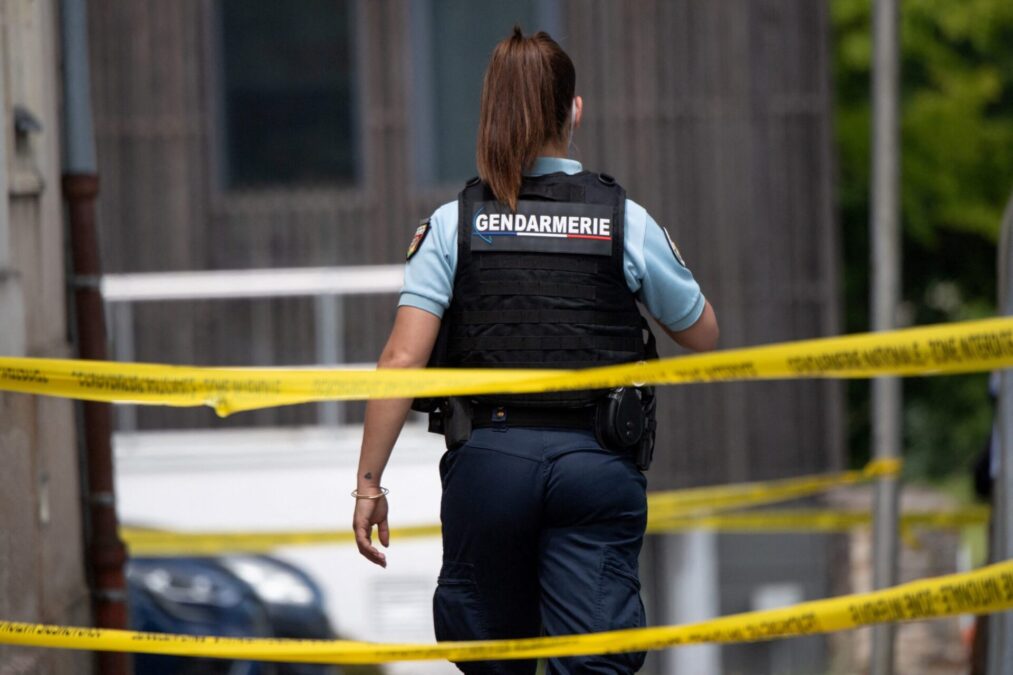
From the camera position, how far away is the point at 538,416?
3205 mm

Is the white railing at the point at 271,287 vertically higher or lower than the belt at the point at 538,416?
higher

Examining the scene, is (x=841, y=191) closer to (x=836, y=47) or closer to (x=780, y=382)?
(x=836, y=47)

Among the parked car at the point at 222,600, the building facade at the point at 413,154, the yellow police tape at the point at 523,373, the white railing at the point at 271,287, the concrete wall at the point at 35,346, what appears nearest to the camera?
the yellow police tape at the point at 523,373

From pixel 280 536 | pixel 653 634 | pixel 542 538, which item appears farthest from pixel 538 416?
pixel 280 536

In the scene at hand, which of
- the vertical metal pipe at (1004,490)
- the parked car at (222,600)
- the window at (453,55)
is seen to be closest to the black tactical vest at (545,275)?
the vertical metal pipe at (1004,490)

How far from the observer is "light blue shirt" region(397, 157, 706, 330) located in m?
3.26

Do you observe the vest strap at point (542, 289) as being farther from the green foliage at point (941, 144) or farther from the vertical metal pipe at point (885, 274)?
the green foliage at point (941, 144)

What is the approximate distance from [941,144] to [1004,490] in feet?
50.5

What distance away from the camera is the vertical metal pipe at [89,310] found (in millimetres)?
4875

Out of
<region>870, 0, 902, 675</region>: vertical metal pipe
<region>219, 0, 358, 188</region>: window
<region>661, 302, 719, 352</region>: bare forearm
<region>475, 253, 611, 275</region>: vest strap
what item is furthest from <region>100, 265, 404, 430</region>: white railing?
<region>475, 253, 611, 275</region>: vest strap

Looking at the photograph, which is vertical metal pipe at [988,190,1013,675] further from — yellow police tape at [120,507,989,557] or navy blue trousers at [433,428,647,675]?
yellow police tape at [120,507,989,557]

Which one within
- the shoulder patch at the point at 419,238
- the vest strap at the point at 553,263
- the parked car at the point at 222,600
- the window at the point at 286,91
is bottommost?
the parked car at the point at 222,600

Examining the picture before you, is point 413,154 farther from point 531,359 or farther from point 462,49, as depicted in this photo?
point 531,359

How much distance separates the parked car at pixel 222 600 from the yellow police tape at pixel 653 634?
3.30m
